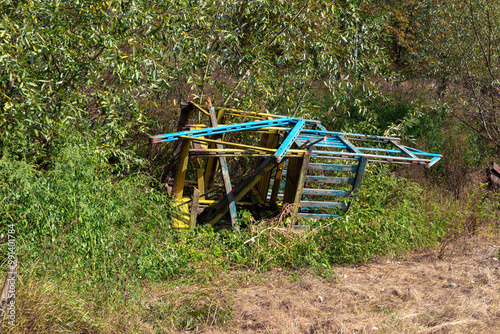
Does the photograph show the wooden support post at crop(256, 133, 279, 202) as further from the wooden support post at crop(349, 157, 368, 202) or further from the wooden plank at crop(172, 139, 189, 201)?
the wooden plank at crop(172, 139, 189, 201)

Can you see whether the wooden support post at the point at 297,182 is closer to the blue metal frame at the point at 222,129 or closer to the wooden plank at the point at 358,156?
the wooden plank at the point at 358,156

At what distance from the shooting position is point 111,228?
14.9ft

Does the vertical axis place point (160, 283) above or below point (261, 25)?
below

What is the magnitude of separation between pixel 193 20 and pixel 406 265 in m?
4.45

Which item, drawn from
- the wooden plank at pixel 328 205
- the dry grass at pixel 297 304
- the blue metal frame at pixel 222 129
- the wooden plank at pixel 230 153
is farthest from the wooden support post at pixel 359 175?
the blue metal frame at pixel 222 129

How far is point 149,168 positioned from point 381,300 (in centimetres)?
454

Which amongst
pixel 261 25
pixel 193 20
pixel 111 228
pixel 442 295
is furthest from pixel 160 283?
pixel 261 25

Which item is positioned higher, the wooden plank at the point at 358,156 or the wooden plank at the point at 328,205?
the wooden plank at the point at 358,156

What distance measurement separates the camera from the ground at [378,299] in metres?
4.29

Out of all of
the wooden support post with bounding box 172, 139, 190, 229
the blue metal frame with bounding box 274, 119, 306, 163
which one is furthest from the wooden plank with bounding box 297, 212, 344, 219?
the wooden support post with bounding box 172, 139, 190, 229

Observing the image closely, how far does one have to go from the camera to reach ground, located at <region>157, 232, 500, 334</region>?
4289mm

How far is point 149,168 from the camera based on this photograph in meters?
7.90

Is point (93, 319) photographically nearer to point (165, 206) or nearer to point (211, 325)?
point (211, 325)

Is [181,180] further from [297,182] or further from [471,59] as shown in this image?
[471,59]
